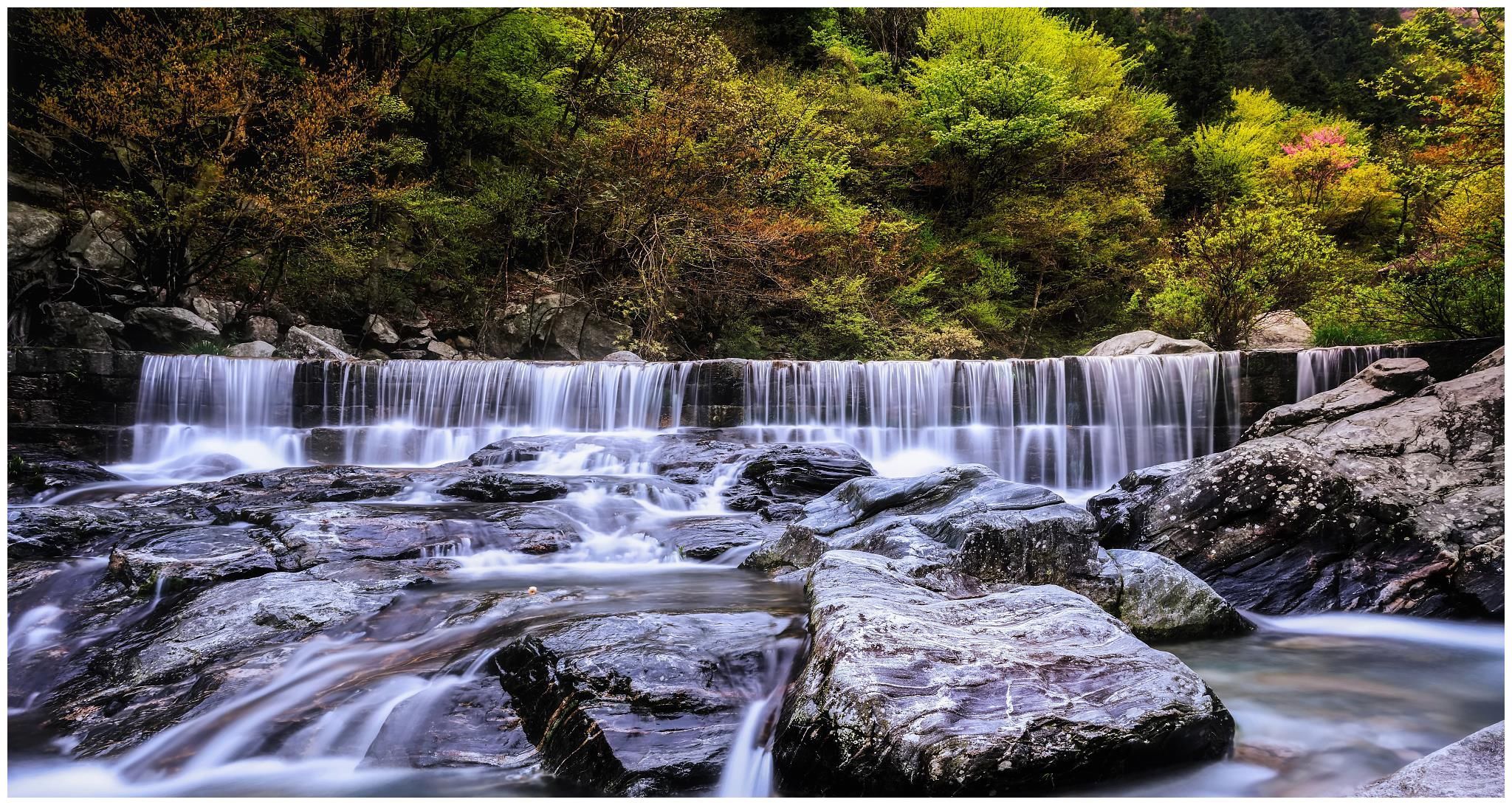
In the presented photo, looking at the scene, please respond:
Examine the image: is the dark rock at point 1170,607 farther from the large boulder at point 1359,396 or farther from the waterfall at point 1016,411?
the waterfall at point 1016,411

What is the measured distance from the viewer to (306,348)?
Result: 43.9 ft

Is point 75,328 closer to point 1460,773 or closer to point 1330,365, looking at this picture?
point 1460,773

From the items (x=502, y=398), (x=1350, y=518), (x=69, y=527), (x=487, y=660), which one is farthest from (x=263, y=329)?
(x=1350, y=518)

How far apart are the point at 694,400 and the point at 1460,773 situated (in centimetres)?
980

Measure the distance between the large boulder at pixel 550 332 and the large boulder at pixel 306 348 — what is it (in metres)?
3.61

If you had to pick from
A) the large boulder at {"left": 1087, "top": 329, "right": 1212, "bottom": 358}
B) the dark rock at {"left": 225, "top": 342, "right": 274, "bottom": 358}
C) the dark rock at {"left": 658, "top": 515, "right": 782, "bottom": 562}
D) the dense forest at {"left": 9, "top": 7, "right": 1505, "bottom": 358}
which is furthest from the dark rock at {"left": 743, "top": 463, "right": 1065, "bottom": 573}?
the dark rock at {"left": 225, "top": 342, "right": 274, "bottom": 358}

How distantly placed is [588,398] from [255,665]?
8.09 m

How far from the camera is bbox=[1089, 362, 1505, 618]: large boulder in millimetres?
4883

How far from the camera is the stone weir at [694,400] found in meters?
10.0

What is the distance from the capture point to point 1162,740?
2.70 metres

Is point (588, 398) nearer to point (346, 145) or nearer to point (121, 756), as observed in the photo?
point (346, 145)

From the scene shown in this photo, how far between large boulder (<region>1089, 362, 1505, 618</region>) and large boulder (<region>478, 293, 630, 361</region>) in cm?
1312

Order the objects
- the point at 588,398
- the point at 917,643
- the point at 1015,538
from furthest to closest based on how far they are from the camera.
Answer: the point at 588,398 < the point at 1015,538 < the point at 917,643

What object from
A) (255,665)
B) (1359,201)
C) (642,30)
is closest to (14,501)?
(255,665)
